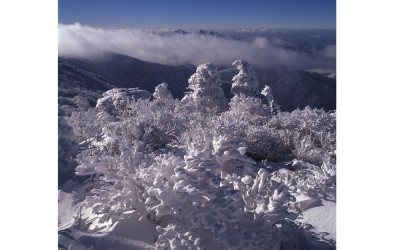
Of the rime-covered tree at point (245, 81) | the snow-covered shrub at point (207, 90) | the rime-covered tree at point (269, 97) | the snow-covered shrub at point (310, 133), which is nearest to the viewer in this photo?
the snow-covered shrub at point (310, 133)

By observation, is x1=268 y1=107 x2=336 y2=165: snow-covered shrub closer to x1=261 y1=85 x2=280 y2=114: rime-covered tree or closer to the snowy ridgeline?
the snowy ridgeline

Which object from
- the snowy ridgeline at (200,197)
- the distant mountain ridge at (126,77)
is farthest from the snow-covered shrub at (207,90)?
the snowy ridgeline at (200,197)

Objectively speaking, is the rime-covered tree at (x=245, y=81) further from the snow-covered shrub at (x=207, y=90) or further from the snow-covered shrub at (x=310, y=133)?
the snow-covered shrub at (x=310, y=133)

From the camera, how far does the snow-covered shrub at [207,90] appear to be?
10.6 meters

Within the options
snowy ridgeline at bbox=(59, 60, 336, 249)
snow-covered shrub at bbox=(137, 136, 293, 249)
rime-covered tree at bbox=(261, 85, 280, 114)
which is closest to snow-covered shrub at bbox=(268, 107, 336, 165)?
snowy ridgeline at bbox=(59, 60, 336, 249)

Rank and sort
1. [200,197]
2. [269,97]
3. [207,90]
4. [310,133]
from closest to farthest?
[200,197] → [310,133] → [207,90] → [269,97]

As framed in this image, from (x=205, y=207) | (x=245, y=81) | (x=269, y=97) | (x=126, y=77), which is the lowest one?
(x=205, y=207)

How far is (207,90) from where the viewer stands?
35.4 ft

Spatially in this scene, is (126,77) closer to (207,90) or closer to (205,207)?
(207,90)

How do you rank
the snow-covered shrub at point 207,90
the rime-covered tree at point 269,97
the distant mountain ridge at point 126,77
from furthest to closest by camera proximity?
the distant mountain ridge at point 126,77 → the rime-covered tree at point 269,97 → the snow-covered shrub at point 207,90

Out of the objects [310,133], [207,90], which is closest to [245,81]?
[207,90]

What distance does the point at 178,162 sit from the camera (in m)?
2.08

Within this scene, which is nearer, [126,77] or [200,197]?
[200,197]
